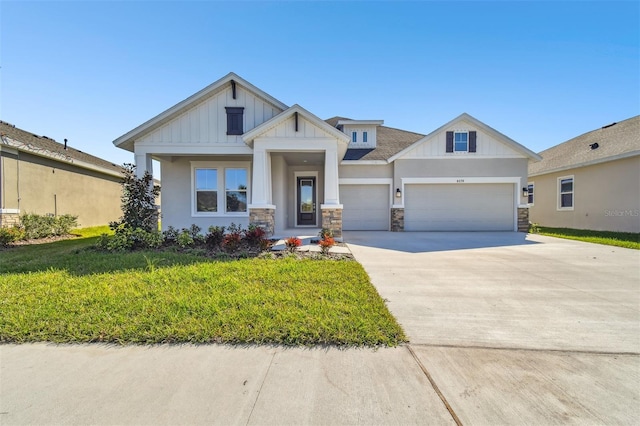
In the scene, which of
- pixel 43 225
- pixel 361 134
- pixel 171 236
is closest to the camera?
pixel 171 236

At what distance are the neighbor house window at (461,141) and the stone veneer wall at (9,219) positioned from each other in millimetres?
18448

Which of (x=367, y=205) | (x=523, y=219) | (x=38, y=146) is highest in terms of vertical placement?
(x=38, y=146)

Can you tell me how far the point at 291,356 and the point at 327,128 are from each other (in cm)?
758

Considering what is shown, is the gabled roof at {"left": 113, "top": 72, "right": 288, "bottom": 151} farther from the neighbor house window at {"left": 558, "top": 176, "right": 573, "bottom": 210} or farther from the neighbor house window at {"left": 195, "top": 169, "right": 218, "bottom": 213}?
the neighbor house window at {"left": 558, "top": 176, "right": 573, "bottom": 210}

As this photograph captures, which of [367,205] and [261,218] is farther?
[367,205]

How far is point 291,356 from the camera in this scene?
253 centimetres

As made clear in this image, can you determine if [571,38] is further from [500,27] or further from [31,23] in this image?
[31,23]

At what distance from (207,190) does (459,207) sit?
37.0 ft

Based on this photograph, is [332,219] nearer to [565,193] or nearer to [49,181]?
[49,181]

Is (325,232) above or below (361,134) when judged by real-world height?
below

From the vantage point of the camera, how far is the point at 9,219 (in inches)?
415

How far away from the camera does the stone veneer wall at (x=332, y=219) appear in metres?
8.89

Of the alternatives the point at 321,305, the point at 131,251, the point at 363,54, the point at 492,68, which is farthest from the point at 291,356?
the point at 492,68

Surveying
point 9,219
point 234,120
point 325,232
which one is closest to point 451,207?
point 325,232
